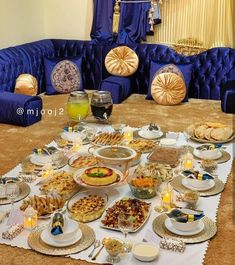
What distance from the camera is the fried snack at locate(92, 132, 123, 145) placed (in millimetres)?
2924

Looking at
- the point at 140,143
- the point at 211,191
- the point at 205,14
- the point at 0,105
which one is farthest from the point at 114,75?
the point at 211,191

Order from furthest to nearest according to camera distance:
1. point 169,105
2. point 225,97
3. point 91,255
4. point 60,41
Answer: point 60,41
point 169,105
point 225,97
point 91,255

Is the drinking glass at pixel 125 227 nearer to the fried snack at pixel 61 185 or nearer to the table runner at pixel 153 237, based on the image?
the table runner at pixel 153 237

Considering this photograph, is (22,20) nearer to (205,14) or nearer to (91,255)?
(205,14)

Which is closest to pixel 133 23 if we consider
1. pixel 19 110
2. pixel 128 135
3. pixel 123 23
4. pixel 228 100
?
pixel 123 23


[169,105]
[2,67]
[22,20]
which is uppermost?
[22,20]

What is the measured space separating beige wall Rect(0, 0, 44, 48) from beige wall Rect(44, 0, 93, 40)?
12cm

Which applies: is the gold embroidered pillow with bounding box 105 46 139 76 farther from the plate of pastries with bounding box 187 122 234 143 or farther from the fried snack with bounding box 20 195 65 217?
the fried snack with bounding box 20 195 65 217

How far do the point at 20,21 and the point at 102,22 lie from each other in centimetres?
92

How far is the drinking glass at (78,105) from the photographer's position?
343 centimetres

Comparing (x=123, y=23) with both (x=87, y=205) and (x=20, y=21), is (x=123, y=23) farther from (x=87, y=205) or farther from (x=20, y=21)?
(x=87, y=205)

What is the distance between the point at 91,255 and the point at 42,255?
201 mm

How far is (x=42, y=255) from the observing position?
180 centimetres

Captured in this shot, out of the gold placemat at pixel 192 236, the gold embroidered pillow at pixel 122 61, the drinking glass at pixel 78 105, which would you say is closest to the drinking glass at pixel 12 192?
the gold placemat at pixel 192 236
